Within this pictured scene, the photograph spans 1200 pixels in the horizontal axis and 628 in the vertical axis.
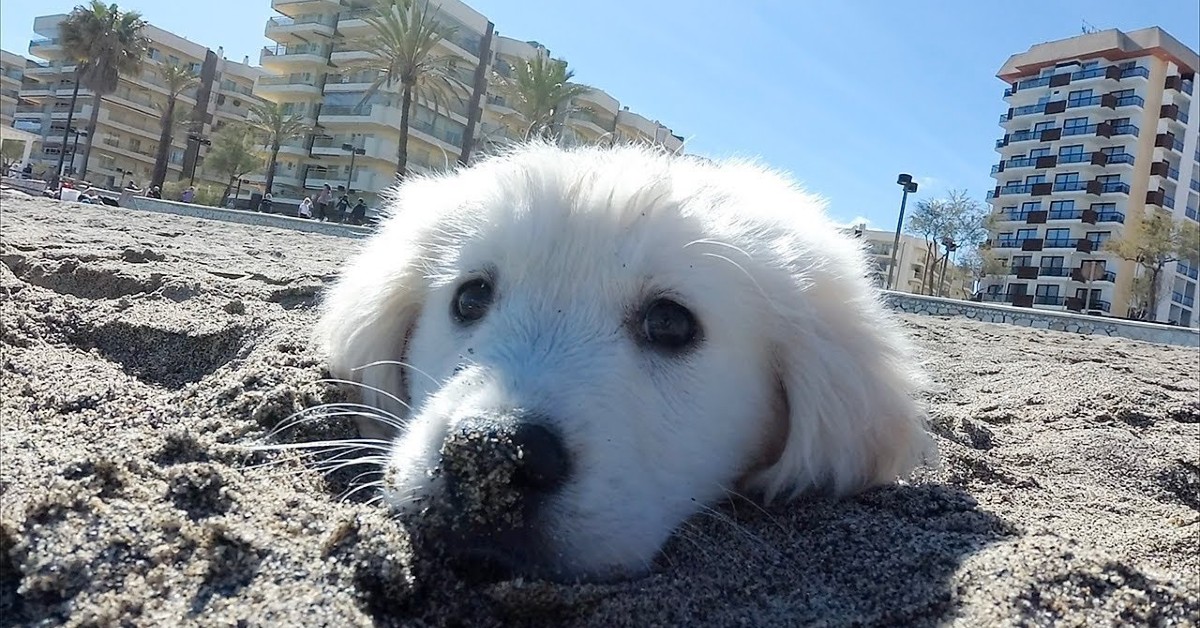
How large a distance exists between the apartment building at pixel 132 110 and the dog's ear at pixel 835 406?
3074 inches

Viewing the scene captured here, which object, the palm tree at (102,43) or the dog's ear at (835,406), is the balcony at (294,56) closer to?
the palm tree at (102,43)

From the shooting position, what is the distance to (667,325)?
2.11m

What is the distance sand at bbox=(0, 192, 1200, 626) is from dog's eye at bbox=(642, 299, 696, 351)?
399mm

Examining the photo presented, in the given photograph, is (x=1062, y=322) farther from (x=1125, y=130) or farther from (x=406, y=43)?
(x=1125, y=130)

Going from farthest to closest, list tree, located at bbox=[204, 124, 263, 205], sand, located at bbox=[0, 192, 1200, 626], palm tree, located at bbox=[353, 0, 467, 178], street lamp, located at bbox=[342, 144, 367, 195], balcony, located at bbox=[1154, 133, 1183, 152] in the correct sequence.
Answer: balcony, located at bbox=[1154, 133, 1183, 152]
tree, located at bbox=[204, 124, 263, 205]
street lamp, located at bbox=[342, 144, 367, 195]
palm tree, located at bbox=[353, 0, 467, 178]
sand, located at bbox=[0, 192, 1200, 626]

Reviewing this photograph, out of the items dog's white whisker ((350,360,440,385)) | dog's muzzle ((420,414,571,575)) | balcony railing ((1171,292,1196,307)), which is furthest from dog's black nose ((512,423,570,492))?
balcony railing ((1171,292,1196,307))

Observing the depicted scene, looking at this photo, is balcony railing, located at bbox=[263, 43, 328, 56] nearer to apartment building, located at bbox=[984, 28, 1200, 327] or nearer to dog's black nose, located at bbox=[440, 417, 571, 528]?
apartment building, located at bbox=[984, 28, 1200, 327]

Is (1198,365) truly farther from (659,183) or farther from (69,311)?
(69,311)

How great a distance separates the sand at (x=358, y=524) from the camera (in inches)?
54.2

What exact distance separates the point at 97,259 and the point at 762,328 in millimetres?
4090

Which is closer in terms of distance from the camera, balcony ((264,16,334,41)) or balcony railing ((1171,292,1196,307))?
balcony ((264,16,334,41))

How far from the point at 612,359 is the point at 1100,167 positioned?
81274 mm

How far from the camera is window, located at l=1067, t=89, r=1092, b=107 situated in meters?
73.2

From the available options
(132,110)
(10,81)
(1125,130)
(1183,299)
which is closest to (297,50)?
(132,110)
